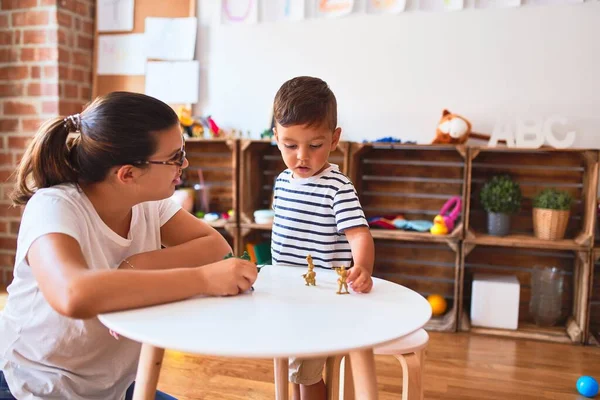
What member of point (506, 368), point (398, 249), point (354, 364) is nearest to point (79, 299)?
point (354, 364)

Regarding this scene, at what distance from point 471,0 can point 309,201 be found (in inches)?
71.1

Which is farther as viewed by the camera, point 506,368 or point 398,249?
point 398,249

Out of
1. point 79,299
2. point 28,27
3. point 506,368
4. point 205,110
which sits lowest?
point 506,368

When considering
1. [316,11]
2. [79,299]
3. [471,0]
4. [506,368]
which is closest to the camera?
[79,299]

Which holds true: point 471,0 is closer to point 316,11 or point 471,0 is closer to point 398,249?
point 316,11

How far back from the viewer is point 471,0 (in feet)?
9.34

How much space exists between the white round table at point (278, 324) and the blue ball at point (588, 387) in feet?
4.25

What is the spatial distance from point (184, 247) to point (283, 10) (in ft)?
7.07

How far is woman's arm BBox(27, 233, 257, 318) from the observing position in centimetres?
Result: 90

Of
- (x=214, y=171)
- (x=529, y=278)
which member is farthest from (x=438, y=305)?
(x=214, y=171)

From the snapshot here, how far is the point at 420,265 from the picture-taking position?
3115 millimetres

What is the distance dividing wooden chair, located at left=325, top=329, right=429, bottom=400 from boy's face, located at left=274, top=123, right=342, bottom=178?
493 mm

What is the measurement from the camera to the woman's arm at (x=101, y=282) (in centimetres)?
90

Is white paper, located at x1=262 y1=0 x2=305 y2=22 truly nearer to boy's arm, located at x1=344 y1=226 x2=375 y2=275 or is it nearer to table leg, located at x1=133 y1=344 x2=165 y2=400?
boy's arm, located at x1=344 y1=226 x2=375 y2=275
